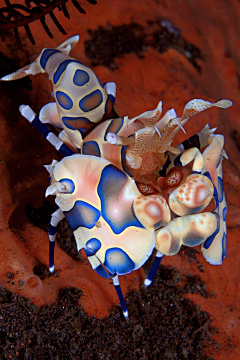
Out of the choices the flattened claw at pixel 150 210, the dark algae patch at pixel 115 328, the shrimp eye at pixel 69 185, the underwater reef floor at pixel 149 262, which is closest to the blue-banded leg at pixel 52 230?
the underwater reef floor at pixel 149 262

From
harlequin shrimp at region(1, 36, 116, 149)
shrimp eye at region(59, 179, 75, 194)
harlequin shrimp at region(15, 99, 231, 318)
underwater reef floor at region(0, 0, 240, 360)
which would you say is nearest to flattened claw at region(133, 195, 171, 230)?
harlequin shrimp at region(15, 99, 231, 318)

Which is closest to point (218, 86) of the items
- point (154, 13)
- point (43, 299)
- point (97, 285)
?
point (154, 13)

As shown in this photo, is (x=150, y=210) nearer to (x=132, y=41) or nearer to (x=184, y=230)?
(x=184, y=230)

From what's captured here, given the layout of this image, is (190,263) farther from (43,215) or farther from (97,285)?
(43,215)

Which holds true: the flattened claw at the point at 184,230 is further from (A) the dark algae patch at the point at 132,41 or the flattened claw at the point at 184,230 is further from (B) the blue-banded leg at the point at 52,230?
(A) the dark algae patch at the point at 132,41

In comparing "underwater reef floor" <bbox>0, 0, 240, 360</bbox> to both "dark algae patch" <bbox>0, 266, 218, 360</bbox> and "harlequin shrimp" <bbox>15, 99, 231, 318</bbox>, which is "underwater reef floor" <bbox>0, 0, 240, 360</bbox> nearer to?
"dark algae patch" <bbox>0, 266, 218, 360</bbox>
